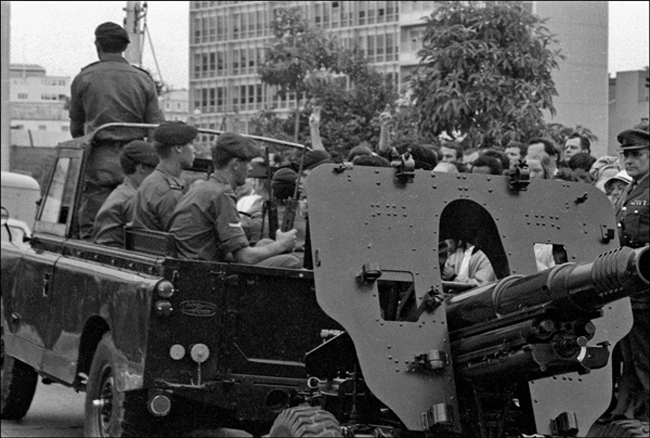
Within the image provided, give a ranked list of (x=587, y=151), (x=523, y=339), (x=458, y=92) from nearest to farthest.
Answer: (x=523, y=339), (x=587, y=151), (x=458, y=92)

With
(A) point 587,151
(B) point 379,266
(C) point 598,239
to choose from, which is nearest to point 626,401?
(C) point 598,239

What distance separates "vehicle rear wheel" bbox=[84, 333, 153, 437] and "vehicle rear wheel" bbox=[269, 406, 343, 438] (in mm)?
1496

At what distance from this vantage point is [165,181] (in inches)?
349

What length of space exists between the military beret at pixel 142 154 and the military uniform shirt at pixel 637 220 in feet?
10.5

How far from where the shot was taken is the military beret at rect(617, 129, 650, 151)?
8.69 m

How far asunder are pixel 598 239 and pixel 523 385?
3.16 feet

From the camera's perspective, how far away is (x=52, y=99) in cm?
9500

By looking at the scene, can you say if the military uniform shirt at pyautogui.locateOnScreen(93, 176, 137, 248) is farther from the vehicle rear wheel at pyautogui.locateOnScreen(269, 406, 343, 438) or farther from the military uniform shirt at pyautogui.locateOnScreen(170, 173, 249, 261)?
the vehicle rear wheel at pyautogui.locateOnScreen(269, 406, 343, 438)

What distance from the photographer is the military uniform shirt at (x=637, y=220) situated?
330 inches

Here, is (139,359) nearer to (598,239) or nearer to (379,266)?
(379,266)

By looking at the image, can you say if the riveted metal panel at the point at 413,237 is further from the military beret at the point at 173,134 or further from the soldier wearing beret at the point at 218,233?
the military beret at the point at 173,134

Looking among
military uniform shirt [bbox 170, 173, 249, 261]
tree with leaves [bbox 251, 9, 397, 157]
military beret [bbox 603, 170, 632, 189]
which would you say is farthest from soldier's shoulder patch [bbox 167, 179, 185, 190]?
tree with leaves [bbox 251, 9, 397, 157]

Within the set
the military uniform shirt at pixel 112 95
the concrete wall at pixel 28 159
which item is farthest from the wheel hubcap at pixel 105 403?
the concrete wall at pixel 28 159

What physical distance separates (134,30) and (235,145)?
14.0 meters
